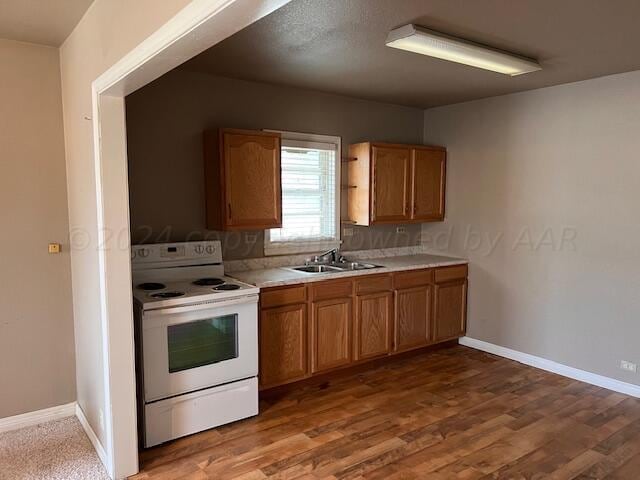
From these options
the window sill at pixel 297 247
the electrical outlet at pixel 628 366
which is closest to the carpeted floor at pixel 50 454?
the window sill at pixel 297 247

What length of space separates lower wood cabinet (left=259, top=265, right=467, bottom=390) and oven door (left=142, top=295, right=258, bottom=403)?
0.30 m

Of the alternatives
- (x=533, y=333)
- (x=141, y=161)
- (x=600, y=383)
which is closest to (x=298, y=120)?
(x=141, y=161)

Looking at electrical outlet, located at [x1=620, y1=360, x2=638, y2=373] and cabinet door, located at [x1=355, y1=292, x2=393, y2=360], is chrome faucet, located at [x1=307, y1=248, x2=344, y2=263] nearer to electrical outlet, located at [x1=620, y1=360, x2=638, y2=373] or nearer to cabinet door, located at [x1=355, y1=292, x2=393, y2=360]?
cabinet door, located at [x1=355, y1=292, x2=393, y2=360]

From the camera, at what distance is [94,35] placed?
243cm

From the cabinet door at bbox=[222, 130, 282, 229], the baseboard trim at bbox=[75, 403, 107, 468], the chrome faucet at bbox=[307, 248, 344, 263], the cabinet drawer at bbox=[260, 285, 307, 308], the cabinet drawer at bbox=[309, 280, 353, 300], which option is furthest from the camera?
the chrome faucet at bbox=[307, 248, 344, 263]

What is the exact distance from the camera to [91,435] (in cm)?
300

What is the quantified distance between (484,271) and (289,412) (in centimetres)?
248

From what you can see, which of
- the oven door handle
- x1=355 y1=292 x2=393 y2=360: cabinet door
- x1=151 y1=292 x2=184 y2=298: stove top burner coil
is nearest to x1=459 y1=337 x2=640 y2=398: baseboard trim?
x1=355 y1=292 x2=393 y2=360: cabinet door

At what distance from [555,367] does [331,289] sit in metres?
2.19

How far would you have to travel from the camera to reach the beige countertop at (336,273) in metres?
3.58

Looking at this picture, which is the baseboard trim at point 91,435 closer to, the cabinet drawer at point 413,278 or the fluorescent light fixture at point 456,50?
the cabinet drawer at point 413,278

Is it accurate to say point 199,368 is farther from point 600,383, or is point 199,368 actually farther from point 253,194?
point 600,383

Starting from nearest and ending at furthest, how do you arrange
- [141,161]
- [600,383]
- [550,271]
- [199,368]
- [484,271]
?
[199,368]
[141,161]
[600,383]
[550,271]
[484,271]

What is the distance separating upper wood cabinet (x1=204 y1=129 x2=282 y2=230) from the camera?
358 centimetres
